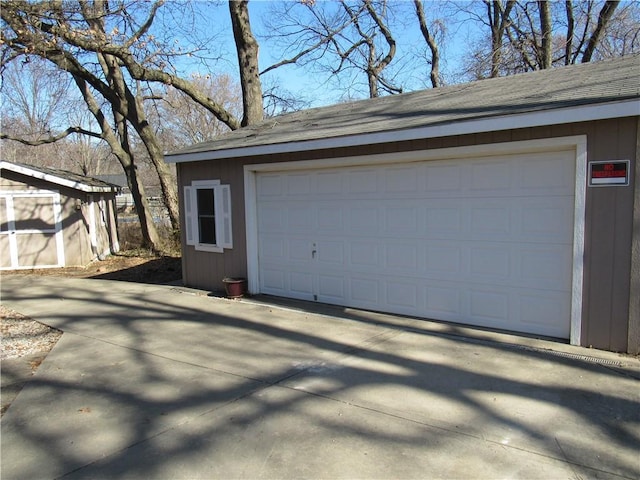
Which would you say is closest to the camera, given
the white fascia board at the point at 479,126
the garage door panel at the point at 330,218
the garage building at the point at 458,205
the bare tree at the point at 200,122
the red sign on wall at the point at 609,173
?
the white fascia board at the point at 479,126

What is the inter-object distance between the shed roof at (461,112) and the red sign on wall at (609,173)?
1.62 feet

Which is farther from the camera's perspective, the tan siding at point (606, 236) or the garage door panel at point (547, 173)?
the garage door panel at point (547, 173)

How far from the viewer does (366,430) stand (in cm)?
346

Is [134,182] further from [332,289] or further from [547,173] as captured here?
[547,173]

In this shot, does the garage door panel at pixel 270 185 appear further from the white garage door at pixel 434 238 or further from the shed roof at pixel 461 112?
the shed roof at pixel 461 112

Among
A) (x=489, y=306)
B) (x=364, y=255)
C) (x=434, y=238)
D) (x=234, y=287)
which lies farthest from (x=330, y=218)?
(x=489, y=306)

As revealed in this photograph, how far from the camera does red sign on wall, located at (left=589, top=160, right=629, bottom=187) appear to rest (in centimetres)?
469

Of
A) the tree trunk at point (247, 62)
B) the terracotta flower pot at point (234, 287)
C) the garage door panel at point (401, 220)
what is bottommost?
the terracotta flower pot at point (234, 287)

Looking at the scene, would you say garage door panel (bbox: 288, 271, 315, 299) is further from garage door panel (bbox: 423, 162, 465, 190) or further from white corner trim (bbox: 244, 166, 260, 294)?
garage door panel (bbox: 423, 162, 465, 190)

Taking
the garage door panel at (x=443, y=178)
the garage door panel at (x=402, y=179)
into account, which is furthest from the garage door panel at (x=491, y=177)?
the garage door panel at (x=402, y=179)

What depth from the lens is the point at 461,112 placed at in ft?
19.3

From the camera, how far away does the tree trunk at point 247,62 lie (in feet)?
45.0

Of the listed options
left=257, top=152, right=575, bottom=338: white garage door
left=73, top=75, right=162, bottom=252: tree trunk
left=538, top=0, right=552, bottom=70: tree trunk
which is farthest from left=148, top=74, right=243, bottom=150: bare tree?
left=257, top=152, right=575, bottom=338: white garage door

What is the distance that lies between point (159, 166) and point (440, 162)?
10879mm
